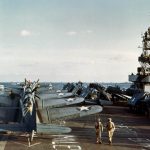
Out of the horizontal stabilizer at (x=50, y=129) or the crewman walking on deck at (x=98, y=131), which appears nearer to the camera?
the horizontal stabilizer at (x=50, y=129)

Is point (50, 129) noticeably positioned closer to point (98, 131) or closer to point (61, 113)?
point (98, 131)

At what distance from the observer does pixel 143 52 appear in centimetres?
6150

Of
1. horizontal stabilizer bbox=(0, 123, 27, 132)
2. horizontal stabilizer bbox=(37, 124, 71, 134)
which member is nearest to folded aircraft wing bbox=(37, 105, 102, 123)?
horizontal stabilizer bbox=(0, 123, 27, 132)

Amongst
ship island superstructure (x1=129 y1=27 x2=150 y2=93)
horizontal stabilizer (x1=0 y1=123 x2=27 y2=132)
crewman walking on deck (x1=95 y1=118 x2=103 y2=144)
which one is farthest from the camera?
ship island superstructure (x1=129 y1=27 x2=150 y2=93)

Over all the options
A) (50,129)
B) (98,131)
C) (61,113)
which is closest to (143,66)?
(61,113)

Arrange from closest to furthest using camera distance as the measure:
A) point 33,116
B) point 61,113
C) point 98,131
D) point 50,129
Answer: point 50,129
point 33,116
point 98,131
point 61,113

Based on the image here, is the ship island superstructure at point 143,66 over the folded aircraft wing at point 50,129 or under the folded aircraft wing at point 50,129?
over

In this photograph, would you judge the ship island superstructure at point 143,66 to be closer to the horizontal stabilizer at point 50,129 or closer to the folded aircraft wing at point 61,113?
the folded aircraft wing at point 61,113

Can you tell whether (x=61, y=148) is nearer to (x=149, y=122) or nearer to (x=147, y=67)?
(x=149, y=122)

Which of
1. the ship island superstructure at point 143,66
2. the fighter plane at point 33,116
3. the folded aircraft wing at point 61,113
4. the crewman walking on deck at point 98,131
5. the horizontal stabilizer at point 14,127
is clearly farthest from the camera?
the ship island superstructure at point 143,66

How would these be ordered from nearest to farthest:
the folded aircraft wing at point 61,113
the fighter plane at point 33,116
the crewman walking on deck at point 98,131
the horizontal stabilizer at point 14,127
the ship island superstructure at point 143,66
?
1. the horizontal stabilizer at point 14,127
2. the fighter plane at point 33,116
3. the crewman walking on deck at point 98,131
4. the folded aircraft wing at point 61,113
5. the ship island superstructure at point 143,66

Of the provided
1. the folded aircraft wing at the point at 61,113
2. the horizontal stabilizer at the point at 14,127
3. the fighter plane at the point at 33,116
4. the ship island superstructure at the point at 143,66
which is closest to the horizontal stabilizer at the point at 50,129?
the fighter plane at the point at 33,116

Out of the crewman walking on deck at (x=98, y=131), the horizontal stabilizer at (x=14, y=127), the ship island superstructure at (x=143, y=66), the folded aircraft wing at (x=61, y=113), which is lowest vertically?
the crewman walking on deck at (x=98, y=131)

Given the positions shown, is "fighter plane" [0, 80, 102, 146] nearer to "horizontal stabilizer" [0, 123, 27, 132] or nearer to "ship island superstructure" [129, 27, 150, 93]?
"horizontal stabilizer" [0, 123, 27, 132]
